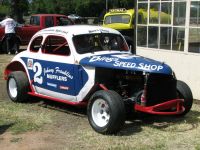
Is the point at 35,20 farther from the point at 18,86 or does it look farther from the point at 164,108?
the point at 164,108

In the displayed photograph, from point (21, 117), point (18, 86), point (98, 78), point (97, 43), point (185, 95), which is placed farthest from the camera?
point (18, 86)

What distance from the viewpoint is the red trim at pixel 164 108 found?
7238 millimetres

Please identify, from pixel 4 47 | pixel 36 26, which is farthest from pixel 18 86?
pixel 36 26

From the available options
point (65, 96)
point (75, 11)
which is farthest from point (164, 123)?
point (75, 11)

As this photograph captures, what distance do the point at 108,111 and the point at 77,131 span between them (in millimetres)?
673

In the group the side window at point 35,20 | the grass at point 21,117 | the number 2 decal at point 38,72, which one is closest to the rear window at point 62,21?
the side window at point 35,20

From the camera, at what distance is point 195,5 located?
395 inches

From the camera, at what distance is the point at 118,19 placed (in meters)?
18.3

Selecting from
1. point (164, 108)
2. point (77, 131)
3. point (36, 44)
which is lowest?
point (77, 131)

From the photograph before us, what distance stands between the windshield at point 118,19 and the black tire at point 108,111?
10.7 meters

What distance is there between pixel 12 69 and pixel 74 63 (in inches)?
103

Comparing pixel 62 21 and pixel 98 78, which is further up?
pixel 62 21

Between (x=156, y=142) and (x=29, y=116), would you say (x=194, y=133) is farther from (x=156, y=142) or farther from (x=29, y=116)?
(x=29, y=116)

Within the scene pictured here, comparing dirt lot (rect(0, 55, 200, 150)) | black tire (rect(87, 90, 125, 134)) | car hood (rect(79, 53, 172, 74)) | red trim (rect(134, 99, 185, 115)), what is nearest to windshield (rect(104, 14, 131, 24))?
dirt lot (rect(0, 55, 200, 150))
